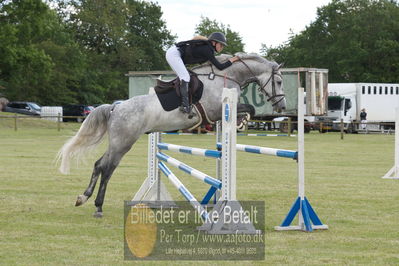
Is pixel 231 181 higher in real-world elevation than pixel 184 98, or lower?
lower

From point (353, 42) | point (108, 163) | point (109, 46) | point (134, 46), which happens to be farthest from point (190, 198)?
point (134, 46)

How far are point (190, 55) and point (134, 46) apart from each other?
68.3 metres

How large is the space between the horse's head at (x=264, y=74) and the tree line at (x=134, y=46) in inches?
1732

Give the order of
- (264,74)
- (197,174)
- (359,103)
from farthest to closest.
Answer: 1. (359,103)
2. (264,74)
3. (197,174)

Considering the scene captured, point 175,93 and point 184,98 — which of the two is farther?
point 175,93

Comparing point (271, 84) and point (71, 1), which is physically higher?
point (71, 1)

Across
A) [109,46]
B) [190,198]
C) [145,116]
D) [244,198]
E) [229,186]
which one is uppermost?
[109,46]

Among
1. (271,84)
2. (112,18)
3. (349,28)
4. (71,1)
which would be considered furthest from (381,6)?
(271,84)

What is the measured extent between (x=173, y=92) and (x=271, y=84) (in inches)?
51.5

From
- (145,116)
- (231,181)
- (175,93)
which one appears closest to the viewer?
(231,181)

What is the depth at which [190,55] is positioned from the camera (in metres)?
8.50

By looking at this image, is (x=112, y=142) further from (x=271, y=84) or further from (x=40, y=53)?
(x=40, y=53)

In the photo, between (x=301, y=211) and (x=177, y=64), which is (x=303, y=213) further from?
(x=177, y=64)

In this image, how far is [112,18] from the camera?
71.1 meters
